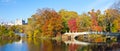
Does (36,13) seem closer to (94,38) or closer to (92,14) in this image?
(92,14)

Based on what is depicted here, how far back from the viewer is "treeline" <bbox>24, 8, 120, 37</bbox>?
178 ft

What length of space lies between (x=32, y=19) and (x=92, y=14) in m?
17.6

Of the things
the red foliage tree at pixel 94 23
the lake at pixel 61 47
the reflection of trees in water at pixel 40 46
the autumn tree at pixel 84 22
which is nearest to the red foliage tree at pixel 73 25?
the autumn tree at pixel 84 22

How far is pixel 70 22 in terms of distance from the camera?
58.8 m

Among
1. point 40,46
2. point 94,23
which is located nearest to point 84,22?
point 94,23

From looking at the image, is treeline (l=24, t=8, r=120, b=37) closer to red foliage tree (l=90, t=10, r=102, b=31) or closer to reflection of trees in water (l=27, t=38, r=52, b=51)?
red foliage tree (l=90, t=10, r=102, b=31)

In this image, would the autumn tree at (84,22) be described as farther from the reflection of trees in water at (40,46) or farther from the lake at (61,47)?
the lake at (61,47)

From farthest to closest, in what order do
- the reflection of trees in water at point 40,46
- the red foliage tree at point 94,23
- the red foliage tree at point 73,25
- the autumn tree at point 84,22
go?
the red foliage tree at point 73,25 → the autumn tree at point 84,22 → the red foliage tree at point 94,23 → the reflection of trees in water at point 40,46

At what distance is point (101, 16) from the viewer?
55094 mm

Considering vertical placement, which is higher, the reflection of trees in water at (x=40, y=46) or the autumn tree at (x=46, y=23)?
the autumn tree at (x=46, y=23)

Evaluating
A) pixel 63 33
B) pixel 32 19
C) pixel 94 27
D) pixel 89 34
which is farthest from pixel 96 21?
pixel 32 19

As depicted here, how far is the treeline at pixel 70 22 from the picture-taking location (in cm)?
5428

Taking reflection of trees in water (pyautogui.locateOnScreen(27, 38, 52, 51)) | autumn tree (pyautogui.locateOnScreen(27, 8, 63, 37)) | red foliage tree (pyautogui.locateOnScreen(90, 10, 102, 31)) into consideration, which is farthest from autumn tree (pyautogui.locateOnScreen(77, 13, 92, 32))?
reflection of trees in water (pyautogui.locateOnScreen(27, 38, 52, 51))

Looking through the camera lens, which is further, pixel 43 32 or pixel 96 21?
pixel 43 32
